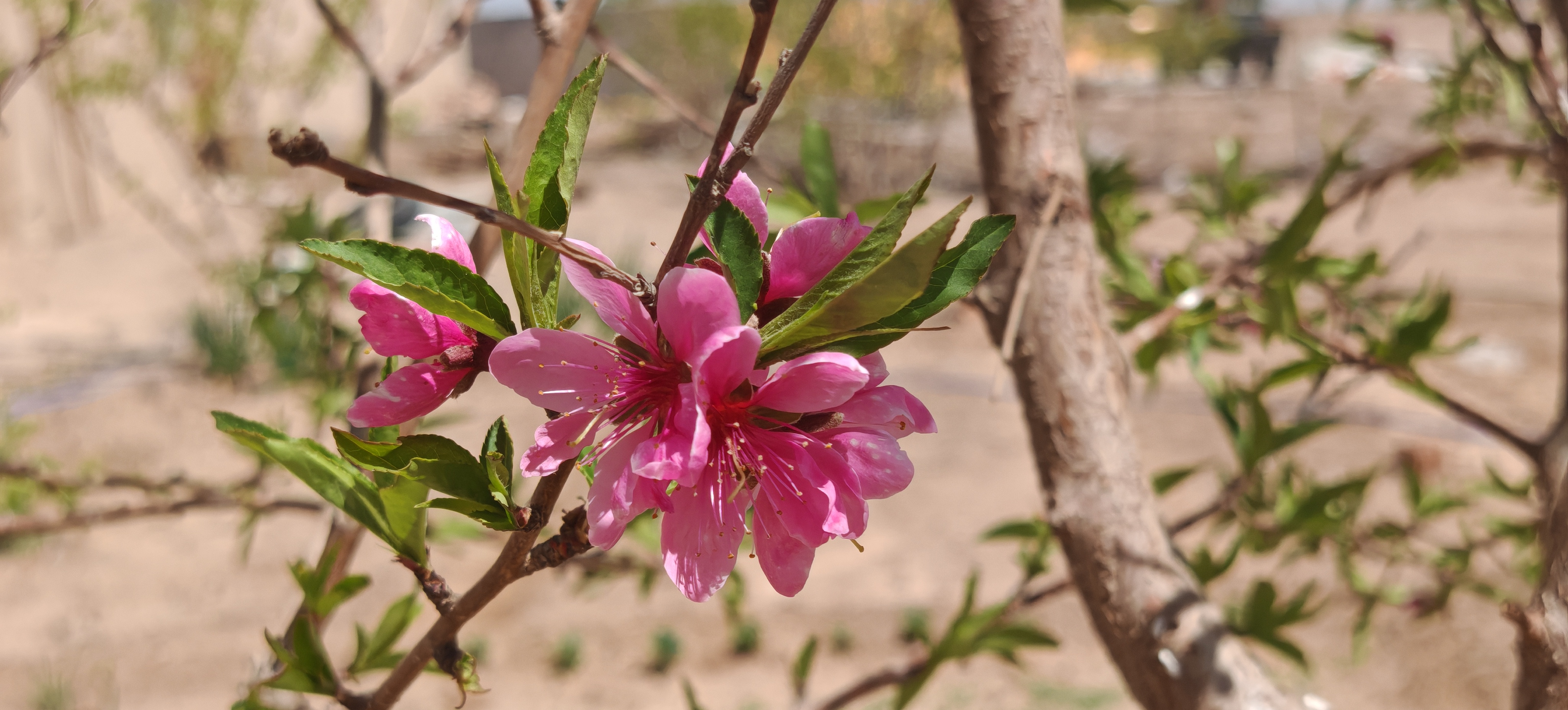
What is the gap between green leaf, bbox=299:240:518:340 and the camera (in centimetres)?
38

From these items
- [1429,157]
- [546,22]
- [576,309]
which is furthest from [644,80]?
[576,309]

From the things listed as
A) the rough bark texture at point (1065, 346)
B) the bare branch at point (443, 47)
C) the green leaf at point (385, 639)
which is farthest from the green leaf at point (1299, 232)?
the bare branch at point (443, 47)

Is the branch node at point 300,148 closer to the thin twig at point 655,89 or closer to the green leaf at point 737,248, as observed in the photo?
the green leaf at point 737,248

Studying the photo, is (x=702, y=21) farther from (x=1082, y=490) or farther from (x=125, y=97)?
(x=1082, y=490)

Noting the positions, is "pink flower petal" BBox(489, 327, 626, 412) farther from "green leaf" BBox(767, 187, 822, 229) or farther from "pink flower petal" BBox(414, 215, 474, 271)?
"green leaf" BBox(767, 187, 822, 229)

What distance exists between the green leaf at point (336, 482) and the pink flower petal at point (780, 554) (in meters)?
0.18

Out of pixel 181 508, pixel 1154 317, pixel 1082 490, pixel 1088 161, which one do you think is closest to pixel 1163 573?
pixel 1082 490

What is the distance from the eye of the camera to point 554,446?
16.7 inches

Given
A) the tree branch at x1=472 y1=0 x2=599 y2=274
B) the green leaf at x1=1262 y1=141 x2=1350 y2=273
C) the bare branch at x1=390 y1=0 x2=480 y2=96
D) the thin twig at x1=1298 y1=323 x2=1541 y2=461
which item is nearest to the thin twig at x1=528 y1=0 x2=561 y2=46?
the tree branch at x1=472 y1=0 x2=599 y2=274

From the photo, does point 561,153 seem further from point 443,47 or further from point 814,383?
point 443,47

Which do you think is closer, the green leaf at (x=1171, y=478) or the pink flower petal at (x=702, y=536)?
the pink flower petal at (x=702, y=536)

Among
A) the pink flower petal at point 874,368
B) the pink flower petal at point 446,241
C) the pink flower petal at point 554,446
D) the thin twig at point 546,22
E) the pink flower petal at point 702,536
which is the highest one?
the thin twig at point 546,22

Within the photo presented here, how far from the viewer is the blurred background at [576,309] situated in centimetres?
212

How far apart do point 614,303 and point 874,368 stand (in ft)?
0.39
